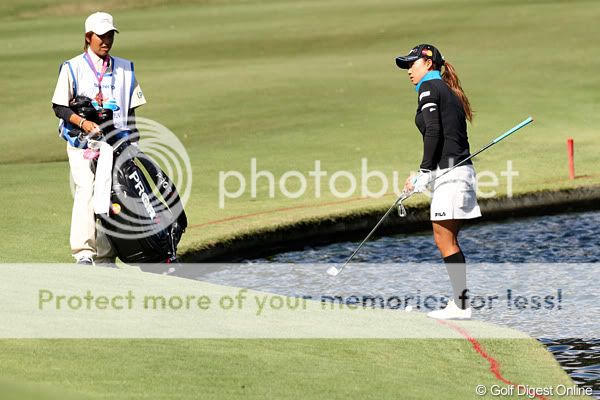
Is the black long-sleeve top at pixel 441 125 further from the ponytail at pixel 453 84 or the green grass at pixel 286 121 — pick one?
the green grass at pixel 286 121

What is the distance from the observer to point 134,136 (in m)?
11.6

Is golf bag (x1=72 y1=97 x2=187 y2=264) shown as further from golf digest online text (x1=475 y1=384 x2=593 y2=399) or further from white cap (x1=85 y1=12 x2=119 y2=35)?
golf digest online text (x1=475 y1=384 x2=593 y2=399)

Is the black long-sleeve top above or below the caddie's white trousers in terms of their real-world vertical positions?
above

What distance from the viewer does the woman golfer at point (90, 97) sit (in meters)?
11.2

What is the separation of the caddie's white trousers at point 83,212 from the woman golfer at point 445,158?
3.19 metres

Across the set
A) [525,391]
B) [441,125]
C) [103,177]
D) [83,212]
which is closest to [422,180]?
[441,125]

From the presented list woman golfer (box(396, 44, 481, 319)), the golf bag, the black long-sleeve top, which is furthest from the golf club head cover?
the black long-sleeve top

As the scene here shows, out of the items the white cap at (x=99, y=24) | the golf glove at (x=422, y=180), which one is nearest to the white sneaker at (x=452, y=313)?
the golf glove at (x=422, y=180)

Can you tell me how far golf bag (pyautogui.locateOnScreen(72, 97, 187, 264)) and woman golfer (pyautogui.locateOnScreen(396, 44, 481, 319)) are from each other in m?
2.62

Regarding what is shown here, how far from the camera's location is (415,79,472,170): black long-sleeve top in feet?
33.9

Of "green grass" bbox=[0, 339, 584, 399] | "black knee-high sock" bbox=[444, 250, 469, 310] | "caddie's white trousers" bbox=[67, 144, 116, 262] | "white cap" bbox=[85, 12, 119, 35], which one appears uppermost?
"white cap" bbox=[85, 12, 119, 35]

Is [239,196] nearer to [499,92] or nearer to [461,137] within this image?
[461,137]

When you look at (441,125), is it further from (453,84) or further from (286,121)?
(286,121)

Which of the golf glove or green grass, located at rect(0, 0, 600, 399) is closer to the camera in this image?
green grass, located at rect(0, 0, 600, 399)
